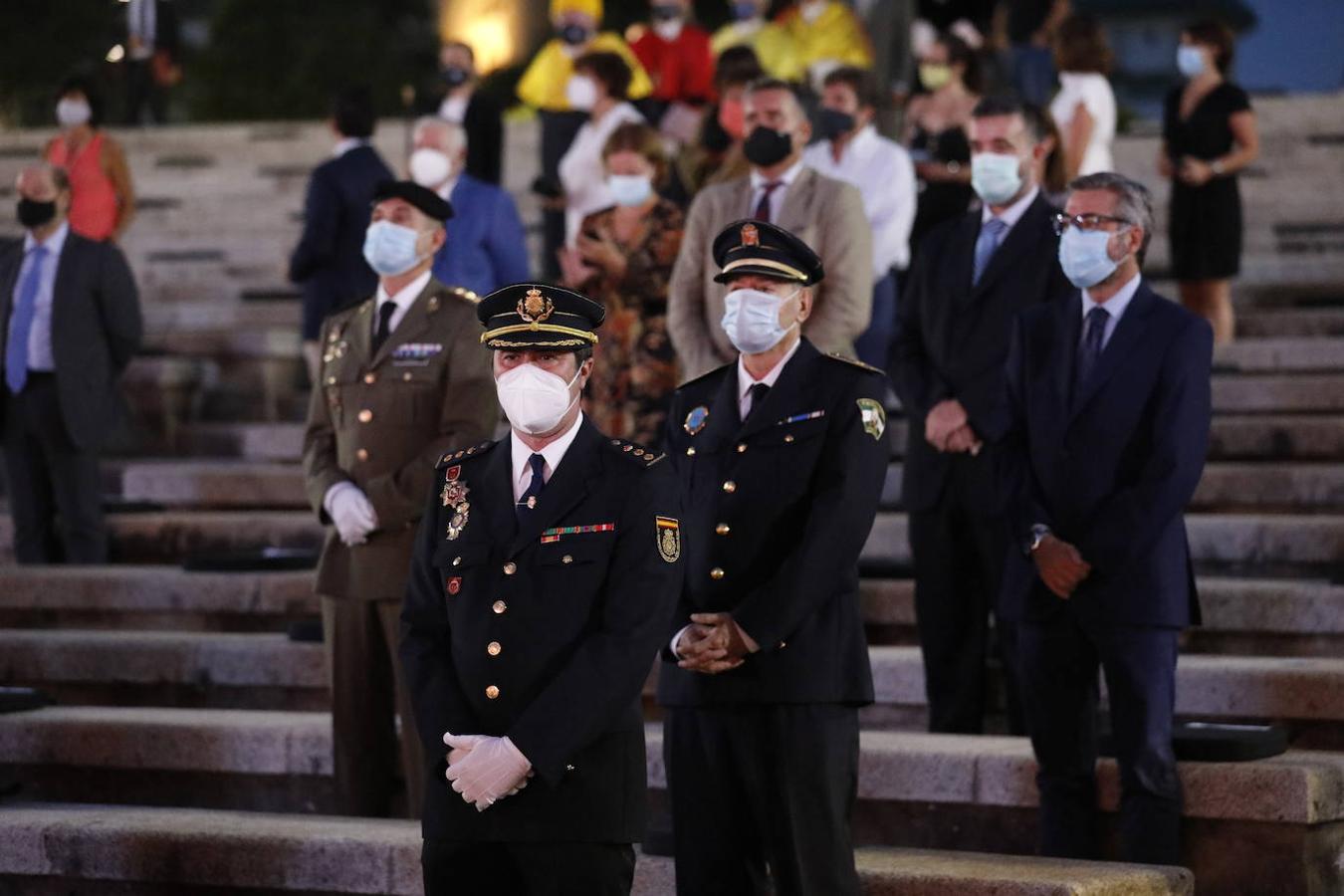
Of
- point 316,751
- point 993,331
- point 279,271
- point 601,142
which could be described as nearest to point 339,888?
point 316,751

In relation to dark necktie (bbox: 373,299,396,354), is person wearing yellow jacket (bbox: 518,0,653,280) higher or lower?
higher

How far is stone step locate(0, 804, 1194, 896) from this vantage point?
5625 millimetres

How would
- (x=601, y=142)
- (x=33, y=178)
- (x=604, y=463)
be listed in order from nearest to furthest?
(x=604, y=463)
(x=33, y=178)
(x=601, y=142)

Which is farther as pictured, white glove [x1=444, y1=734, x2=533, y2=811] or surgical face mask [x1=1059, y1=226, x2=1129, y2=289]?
surgical face mask [x1=1059, y1=226, x2=1129, y2=289]

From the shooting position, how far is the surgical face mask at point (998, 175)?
22.2 ft

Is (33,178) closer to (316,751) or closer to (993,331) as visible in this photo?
(316,751)

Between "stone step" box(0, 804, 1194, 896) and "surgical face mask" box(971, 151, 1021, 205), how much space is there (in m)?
1.98

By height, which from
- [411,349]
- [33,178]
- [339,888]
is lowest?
[339,888]

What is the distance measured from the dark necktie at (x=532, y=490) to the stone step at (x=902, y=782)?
210cm

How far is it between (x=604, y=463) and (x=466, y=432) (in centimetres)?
176

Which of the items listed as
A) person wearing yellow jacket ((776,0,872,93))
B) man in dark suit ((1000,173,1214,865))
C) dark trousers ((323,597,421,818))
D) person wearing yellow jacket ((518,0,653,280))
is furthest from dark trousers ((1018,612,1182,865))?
person wearing yellow jacket ((776,0,872,93))

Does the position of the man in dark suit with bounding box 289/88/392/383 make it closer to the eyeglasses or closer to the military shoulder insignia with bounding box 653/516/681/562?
the eyeglasses

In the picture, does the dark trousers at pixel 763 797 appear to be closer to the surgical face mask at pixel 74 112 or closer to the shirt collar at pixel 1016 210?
the shirt collar at pixel 1016 210

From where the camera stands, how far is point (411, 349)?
6.45m
